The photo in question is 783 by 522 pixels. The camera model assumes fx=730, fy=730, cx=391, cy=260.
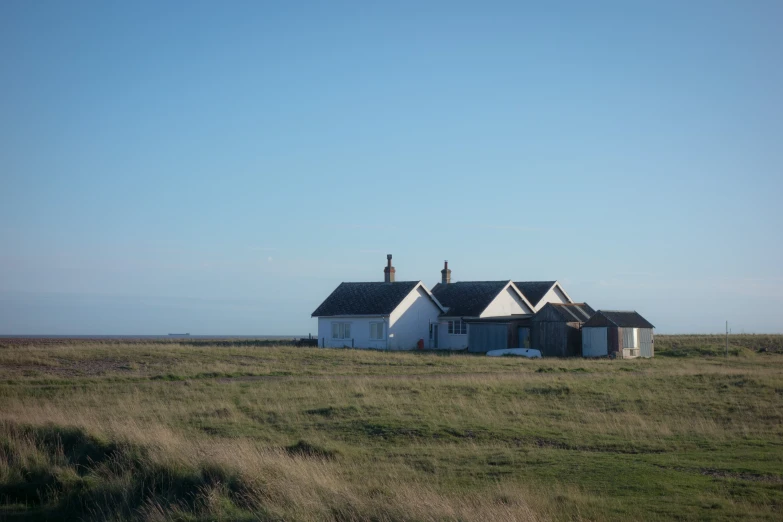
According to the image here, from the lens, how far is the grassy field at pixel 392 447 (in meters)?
11.0

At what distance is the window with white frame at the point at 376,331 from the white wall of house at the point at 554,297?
12944mm

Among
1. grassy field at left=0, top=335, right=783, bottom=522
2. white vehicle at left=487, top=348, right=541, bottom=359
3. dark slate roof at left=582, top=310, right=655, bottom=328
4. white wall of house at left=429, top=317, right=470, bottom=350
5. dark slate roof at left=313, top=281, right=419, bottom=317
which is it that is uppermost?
dark slate roof at left=313, top=281, right=419, bottom=317

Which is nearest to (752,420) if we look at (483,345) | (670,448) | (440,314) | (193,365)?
(670,448)

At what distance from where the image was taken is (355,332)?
5391cm

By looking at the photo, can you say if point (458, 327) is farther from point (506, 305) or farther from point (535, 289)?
point (535, 289)

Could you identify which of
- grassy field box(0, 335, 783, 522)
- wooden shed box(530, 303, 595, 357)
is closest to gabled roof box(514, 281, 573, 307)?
wooden shed box(530, 303, 595, 357)

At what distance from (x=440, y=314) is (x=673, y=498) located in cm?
4444

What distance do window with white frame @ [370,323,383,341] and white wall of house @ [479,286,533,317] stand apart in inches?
286

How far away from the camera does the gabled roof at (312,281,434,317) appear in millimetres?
52562

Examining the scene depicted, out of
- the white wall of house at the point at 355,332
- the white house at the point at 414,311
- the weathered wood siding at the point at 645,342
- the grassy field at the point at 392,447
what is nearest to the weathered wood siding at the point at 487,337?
the white house at the point at 414,311

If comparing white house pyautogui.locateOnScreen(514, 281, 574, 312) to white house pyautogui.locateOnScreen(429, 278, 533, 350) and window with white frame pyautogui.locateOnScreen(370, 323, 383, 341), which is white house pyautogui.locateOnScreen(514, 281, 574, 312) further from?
window with white frame pyautogui.locateOnScreen(370, 323, 383, 341)

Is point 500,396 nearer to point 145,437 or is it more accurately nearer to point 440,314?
point 145,437

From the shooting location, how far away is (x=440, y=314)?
55.4 metres

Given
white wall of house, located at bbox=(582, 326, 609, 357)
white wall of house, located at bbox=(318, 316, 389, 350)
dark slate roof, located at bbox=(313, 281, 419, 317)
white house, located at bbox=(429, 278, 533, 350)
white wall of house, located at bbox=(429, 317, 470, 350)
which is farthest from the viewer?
white wall of house, located at bbox=(429, 317, 470, 350)
